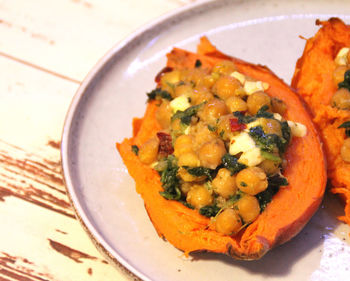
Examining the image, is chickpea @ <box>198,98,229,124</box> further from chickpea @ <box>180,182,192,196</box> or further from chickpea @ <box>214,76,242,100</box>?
chickpea @ <box>180,182,192,196</box>

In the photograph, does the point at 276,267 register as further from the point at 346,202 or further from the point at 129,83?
the point at 129,83

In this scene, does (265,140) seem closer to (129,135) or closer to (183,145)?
(183,145)

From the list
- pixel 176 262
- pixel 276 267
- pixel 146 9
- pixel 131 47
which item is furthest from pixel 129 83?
pixel 276 267

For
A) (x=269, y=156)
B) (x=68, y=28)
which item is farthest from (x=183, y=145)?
(x=68, y=28)

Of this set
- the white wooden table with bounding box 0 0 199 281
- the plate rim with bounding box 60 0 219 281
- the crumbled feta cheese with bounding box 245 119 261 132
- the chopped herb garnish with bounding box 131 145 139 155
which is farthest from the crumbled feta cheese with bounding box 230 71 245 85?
the white wooden table with bounding box 0 0 199 281

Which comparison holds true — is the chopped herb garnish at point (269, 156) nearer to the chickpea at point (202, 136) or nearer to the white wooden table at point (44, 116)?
the chickpea at point (202, 136)

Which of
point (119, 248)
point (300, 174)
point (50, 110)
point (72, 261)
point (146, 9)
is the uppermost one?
point (146, 9)
